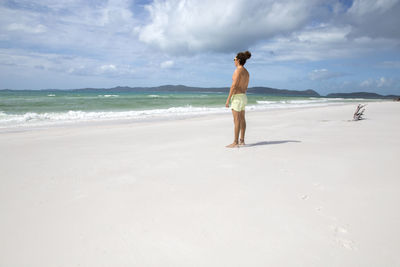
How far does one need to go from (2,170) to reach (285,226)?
389 centimetres

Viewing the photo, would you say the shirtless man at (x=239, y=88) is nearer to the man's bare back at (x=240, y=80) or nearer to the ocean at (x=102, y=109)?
the man's bare back at (x=240, y=80)

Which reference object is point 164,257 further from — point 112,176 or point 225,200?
point 112,176

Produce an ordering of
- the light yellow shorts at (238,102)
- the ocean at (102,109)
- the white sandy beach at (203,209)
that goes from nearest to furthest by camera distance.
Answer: the white sandy beach at (203,209)
the light yellow shorts at (238,102)
the ocean at (102,109)

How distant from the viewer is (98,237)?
72.9 inches

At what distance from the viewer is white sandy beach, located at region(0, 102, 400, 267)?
65.1 inches

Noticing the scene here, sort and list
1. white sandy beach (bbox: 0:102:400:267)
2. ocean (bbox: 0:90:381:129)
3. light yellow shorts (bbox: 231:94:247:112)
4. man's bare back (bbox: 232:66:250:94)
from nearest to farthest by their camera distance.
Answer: white sandy beach (bbox: 0:102:400:267) → man's bare back (bbox: 232:66:250:94) → light yellow shorts (bbox: 231:94:247:112) → ocean (bbox: 0:90:381:129)

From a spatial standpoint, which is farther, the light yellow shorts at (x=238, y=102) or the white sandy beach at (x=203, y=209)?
the light yellow shorts at (x=238, y=102)

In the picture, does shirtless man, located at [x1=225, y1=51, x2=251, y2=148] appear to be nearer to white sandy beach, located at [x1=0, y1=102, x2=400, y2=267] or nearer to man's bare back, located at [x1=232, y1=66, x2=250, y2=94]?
man's bare back, located at [x1=232, y1=66, x2=250, y2=94]

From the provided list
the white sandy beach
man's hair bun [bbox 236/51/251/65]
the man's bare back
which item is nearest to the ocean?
the man's bare back

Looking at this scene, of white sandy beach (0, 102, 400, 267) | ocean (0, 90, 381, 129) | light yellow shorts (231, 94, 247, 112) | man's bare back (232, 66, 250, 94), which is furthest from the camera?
ocean (0, 90, 381, 129)

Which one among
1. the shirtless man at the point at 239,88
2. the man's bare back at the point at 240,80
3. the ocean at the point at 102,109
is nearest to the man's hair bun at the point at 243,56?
the shirtless man at the point at 239,88

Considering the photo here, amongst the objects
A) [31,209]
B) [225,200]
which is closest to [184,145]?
[225,200]

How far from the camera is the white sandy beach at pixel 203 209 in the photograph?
1.65 metres

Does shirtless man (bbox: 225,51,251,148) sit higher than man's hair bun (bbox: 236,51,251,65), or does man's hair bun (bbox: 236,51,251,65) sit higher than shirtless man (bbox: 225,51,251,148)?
man's hair bun (bbox: 236,51,251,65)
